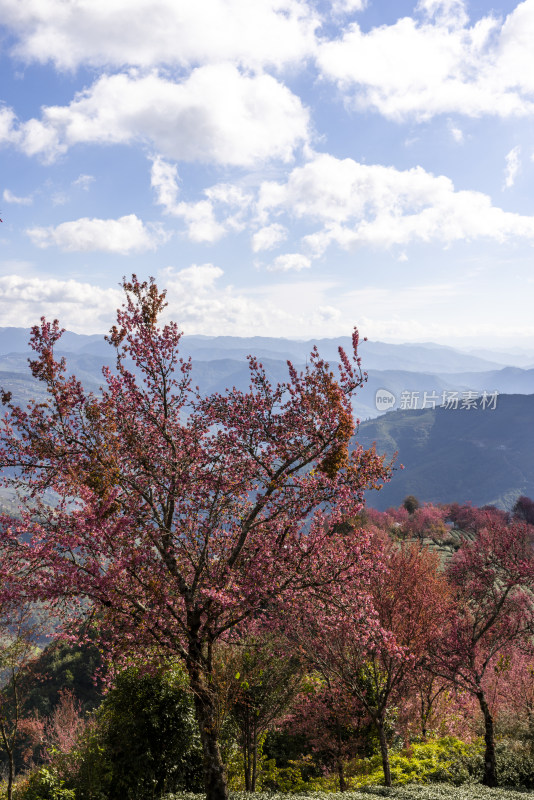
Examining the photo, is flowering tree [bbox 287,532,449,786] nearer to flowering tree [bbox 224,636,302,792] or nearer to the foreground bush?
flowering tree [bbox 224,636,302,792]

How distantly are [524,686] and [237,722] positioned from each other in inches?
678

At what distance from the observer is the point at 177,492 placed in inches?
394

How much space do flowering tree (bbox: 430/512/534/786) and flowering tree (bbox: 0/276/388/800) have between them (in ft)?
37.5

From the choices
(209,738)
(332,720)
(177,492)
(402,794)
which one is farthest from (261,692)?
(177,492)

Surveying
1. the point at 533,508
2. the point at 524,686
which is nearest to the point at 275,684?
the point at 524,686

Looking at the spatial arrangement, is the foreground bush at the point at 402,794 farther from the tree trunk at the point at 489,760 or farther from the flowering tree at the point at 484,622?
the flowering tree at the point at 484,622

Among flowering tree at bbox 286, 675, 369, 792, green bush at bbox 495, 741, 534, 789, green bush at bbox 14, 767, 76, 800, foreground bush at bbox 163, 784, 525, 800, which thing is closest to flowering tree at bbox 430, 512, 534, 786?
green bush at bbox 495, 741, 534, 789

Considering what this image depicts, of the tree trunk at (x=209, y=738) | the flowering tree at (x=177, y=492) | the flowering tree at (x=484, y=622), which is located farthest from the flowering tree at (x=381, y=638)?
the flowering tree at (x=177, y=492)

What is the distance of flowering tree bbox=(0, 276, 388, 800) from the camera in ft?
29.9

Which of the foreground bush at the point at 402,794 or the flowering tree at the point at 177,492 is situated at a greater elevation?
the flowering tree at the point at 177,492

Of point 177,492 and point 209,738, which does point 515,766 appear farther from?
point 177,492

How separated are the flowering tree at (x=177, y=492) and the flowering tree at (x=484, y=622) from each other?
11424 millimetres

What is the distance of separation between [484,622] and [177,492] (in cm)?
1709

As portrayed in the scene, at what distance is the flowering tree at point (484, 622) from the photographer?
58.2ft
